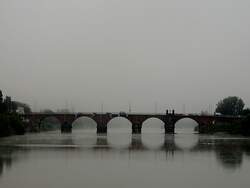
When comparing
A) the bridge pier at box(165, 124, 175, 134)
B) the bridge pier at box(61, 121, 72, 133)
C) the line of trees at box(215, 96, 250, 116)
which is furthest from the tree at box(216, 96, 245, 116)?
the bridge pier at box(61, 121, 72, 133)

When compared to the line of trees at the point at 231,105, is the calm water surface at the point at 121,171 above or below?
below

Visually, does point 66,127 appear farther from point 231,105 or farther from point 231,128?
point 231,105

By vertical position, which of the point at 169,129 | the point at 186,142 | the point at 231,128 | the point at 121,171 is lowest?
the point at 121,171

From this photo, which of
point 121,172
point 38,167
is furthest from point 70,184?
point 38,167

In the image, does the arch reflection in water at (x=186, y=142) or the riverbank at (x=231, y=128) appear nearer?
the arch reflection in water at (x=186, y=142)

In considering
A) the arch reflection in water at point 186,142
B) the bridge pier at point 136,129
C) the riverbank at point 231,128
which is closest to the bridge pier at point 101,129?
the bridge pier at point 136,129

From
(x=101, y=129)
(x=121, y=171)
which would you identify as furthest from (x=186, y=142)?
(x=101, y=129)

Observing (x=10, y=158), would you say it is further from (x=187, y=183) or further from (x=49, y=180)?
(x=187, y=183)

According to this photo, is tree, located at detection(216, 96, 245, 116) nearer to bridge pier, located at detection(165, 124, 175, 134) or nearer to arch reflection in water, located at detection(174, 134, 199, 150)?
bridge pier, located at detection(165, 124, 175, 134)

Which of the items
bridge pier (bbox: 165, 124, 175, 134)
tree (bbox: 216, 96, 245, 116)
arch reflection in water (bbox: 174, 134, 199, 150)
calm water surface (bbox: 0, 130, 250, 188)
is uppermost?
tree (bbox: 216, 96, 245, 116)

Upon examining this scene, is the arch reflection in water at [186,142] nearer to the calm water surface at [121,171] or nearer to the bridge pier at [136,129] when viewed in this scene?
the calm water surface at [121,171]

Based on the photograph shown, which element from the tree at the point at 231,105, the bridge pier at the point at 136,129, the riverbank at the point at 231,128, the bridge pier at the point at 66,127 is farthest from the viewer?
the tree at the point at 231,105

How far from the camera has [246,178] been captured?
1125 inches

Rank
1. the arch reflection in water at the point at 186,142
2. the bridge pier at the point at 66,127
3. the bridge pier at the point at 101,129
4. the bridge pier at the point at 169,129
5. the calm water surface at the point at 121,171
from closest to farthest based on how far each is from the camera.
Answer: the calm water surface at the point at 121,171 → the arch reflection in water at the point at 186,142 → the bridge pier at the point at 169,129 → the bridge pier at the point at 101,129 → the bridge pier at the point at 66,127
